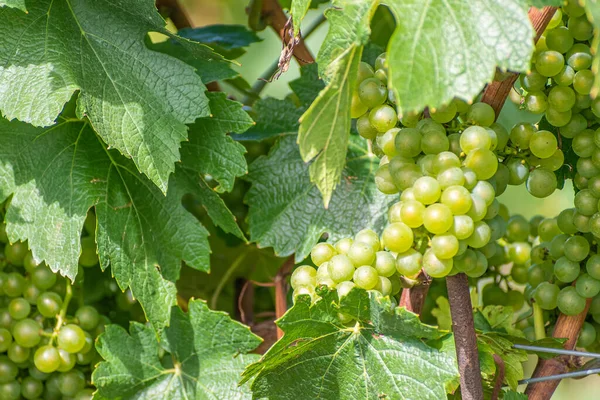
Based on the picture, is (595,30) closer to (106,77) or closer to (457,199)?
(457,199)

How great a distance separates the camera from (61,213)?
787 millimetres

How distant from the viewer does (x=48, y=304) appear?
88cm

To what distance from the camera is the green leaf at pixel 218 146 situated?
2.69 feet

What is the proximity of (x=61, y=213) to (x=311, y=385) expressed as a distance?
34 centimetres

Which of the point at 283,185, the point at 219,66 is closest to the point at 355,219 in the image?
the point at 283,185

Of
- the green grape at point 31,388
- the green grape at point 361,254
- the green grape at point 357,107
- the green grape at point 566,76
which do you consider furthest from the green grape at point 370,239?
the green grape at point 31,388

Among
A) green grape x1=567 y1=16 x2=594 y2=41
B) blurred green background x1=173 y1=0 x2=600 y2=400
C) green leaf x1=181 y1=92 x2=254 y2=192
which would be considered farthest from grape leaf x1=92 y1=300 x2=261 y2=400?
blurred green background x1=173 y1=0 x2=600 y2=400

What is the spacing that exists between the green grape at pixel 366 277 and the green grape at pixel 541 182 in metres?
0.16

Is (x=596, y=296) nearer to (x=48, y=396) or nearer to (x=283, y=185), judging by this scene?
(x=283, y=185)

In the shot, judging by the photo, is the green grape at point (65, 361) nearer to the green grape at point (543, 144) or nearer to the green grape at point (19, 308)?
the green grape at point (19, 308)

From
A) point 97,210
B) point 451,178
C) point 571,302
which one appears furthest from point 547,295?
point 97,210

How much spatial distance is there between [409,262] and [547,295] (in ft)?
0.77

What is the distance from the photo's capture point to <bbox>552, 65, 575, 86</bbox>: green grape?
0.61 m

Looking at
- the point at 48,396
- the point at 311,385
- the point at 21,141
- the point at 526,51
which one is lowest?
the point at 48,396
